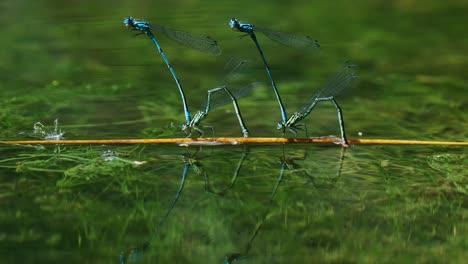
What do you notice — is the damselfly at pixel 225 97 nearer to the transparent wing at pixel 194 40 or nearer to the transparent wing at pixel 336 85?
the transparent wing at pixel 194 40

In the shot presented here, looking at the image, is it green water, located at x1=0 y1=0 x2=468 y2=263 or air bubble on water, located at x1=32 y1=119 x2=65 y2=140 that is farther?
air bubble on water, located at x1=32 y1=119 x2=65 y2=140

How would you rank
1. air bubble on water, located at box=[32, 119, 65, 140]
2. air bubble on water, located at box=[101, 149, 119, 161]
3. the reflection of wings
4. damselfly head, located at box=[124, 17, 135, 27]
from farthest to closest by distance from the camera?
1. the reflection of wings
2. damselfly head, located at box=[124, 17, 135, 27]
3. air bubble on water, located at box=[32, 119, 65, 140]
4. air bubble on water, located at box=[101, 149, 119, 161]

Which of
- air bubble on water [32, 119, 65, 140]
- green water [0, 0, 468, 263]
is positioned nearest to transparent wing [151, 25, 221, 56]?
green water [0, 0, 468, 263]

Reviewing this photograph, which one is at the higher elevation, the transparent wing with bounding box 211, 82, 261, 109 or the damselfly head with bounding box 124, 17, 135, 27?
the damselfly head with bounding box 124, 17, 135, 27

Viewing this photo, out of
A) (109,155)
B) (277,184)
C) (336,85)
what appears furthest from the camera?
(336,85)

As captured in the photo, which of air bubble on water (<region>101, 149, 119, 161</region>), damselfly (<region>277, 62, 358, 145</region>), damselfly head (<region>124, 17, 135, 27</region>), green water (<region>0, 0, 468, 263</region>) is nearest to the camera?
green water (<region>0, 0, 468, 263</region>)

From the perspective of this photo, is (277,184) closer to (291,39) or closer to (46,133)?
(291,39)

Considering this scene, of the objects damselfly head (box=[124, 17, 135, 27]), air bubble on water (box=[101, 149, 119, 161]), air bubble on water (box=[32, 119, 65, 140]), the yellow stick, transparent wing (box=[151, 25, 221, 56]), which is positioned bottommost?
air bubble on water (box=[101, 149, 119, 161])

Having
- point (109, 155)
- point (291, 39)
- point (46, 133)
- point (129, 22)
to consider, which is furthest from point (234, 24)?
point (46, 133)

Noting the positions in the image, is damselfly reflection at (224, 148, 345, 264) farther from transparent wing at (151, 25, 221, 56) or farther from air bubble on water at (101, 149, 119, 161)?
transparent wing at (151, 25, 221, 56)
